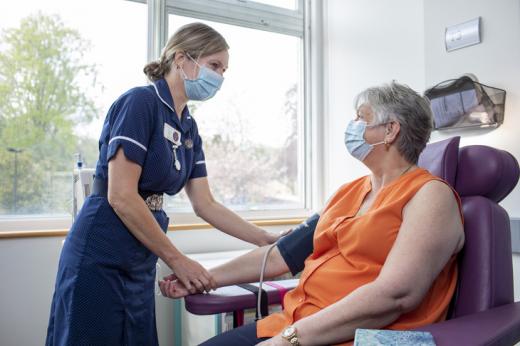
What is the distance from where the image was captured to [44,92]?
7.19 feet

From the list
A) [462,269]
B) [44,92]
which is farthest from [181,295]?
[44,92]

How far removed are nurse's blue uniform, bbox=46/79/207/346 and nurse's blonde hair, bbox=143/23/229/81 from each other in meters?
0.13

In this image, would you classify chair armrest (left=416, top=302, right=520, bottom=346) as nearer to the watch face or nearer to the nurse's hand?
the watch face

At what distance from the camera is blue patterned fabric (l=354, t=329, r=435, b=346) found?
817mm

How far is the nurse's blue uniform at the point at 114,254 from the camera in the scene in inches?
50.6

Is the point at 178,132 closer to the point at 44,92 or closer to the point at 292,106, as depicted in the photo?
the point at 44,92

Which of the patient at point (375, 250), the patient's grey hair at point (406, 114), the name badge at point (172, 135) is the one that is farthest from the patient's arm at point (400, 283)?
the name badge at point (172, 135)

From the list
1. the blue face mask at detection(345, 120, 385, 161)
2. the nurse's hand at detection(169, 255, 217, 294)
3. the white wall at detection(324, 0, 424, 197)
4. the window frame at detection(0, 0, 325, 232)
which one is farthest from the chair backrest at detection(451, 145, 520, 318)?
the window frame at detection(0, 0, 325, 232)

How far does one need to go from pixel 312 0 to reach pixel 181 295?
7.60 ft

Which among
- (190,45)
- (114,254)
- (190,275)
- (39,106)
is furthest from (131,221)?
(39,106)

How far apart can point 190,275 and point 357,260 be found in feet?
1.64

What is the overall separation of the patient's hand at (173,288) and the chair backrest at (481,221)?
Result: 759 mm

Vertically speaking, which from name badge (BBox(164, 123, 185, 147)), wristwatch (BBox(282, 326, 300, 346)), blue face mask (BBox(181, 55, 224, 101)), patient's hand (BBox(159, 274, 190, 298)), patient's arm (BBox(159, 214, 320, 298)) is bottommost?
wristwatch (BBox(282, 326, 300, 346))

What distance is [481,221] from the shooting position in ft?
3.78
